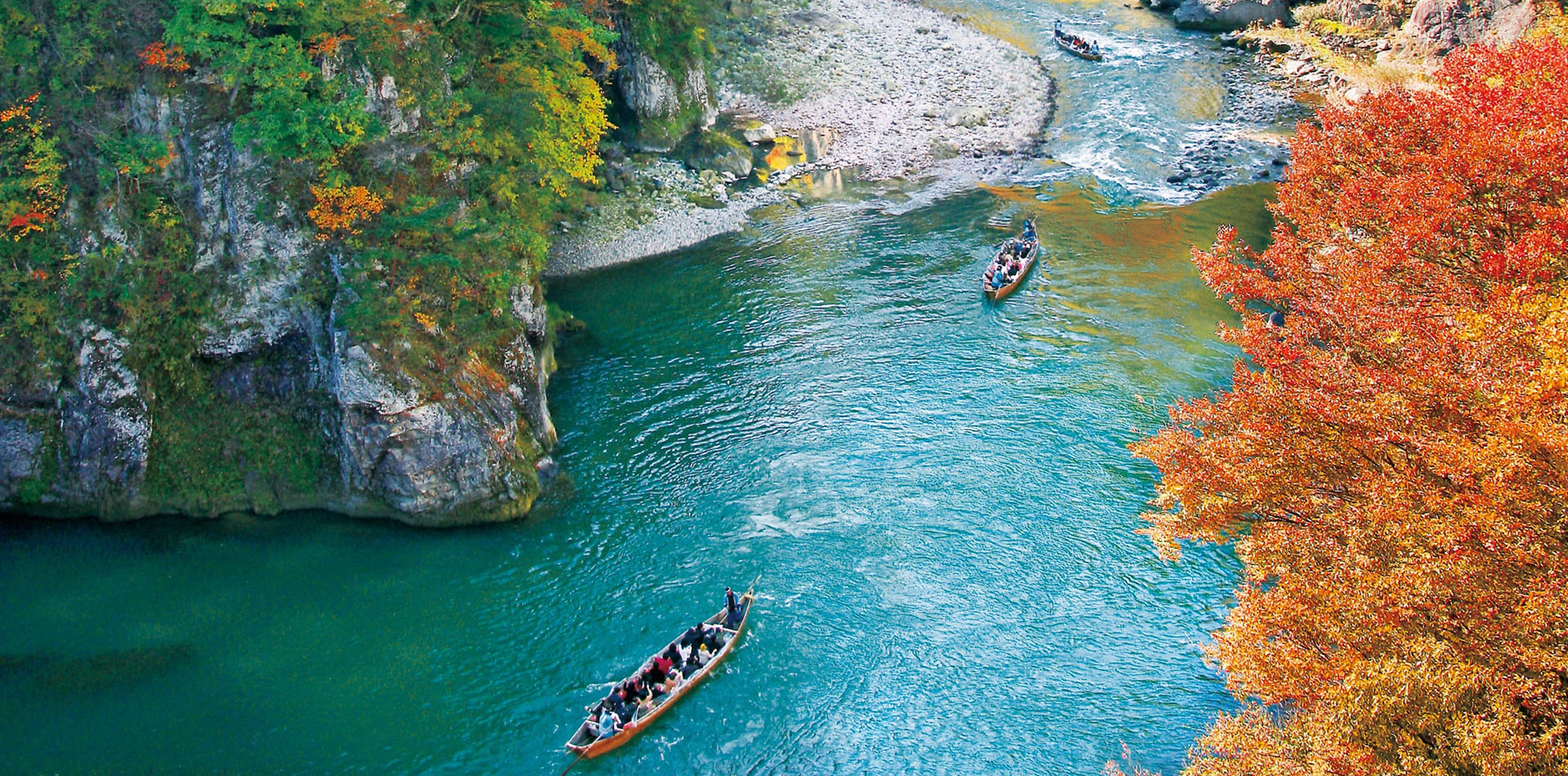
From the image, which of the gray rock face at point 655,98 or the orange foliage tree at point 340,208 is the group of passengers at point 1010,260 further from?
the orange foliage tree at point 340,208

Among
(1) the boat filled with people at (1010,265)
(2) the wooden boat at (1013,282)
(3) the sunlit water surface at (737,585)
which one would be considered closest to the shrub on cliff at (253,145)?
(3) the sunlit water surface at (737,585)

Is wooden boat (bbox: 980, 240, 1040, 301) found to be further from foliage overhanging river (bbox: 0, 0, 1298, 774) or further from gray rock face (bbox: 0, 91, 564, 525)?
gray rock face (bbox: 0, 91, 564, 525)

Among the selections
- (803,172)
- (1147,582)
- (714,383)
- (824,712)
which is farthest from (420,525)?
(803,172)

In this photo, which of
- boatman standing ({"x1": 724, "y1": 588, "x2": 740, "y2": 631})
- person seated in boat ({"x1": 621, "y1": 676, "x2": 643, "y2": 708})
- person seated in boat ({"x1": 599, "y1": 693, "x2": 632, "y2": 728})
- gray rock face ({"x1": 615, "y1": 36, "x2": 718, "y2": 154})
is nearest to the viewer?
person seated in boat ({"x1": 599, "y1": 693, "x2": 632, "y2": 728})

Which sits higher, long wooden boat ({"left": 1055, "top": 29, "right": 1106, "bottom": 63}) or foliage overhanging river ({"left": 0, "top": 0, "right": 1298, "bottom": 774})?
long wooden boat ({"left": 1055, "top": 29, "right": 1106, "bottom": 63})

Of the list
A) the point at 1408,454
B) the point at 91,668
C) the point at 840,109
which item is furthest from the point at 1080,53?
the point at 91,668

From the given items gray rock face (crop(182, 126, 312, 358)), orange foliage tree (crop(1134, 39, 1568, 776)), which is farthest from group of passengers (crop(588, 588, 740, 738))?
gray rock face (crop(182, 126, 312, 358))

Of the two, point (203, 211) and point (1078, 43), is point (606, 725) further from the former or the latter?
point (1078, 43)
